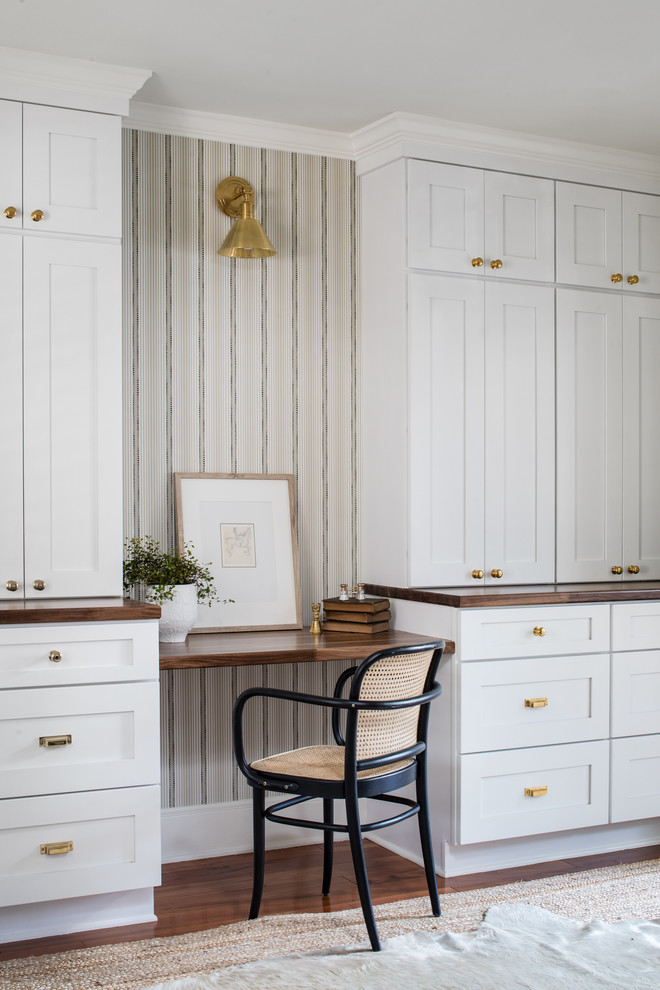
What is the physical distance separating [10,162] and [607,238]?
7.14ft

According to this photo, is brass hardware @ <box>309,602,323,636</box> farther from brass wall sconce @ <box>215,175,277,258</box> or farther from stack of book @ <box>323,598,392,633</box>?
brass wall sconce @ <box>215,175,277,258</box>

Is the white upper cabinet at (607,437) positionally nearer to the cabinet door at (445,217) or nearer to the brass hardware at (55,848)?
the cabinet door at (445,217)

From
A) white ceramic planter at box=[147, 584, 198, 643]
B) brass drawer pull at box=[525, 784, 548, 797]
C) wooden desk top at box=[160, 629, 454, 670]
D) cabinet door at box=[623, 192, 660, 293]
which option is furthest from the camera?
cabinet door at box=[623, 192, 660, 293]

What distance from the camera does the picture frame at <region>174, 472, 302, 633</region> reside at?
126 inches

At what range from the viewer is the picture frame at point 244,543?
10.5 ft

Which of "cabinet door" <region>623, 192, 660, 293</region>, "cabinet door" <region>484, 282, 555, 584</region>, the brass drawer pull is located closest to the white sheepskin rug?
the brass drawer pull

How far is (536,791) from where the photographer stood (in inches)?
118

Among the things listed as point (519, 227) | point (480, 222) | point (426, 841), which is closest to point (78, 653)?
point (426, 841)

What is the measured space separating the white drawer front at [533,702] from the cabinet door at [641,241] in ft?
4.95

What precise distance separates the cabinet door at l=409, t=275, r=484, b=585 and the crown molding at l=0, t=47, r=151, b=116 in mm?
1125

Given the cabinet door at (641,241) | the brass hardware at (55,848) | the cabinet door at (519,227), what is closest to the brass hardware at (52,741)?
the brass hardware at (55,848)

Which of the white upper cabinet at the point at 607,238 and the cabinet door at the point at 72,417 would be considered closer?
the cabinet door at the point at 72,417

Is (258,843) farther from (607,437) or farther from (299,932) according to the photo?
(607,437)

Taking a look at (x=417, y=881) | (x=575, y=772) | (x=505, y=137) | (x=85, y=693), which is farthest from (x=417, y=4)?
(x=417, y=881)
